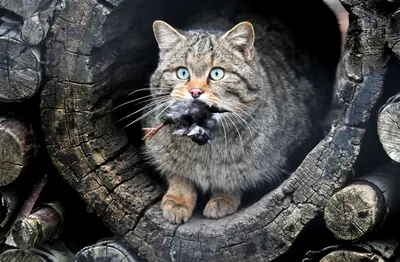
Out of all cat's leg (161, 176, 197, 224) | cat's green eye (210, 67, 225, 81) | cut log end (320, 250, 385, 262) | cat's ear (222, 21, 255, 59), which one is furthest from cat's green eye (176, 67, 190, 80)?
cut log end (320, 250, 385, 262)

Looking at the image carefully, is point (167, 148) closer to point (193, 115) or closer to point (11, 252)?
point (193, 115)

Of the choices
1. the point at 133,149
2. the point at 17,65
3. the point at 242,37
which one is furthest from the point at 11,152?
the point at 242,37

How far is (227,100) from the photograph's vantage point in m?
3.07

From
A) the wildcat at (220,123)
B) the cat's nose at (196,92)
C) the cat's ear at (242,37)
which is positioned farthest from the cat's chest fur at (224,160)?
the cat's ear at (242,37)

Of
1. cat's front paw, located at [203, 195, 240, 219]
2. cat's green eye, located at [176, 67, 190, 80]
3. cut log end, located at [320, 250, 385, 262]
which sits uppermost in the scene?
cat's green eye, located at [176, 67, 190, 80]

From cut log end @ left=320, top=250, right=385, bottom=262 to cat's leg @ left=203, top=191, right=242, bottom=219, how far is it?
598 mm

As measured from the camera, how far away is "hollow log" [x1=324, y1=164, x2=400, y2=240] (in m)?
2.53

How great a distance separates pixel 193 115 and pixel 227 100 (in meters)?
0.24

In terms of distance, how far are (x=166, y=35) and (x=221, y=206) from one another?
85cm

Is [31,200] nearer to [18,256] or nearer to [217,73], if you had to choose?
[18,256]

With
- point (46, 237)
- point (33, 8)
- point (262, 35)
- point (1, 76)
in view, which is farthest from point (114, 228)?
point (262, 35)

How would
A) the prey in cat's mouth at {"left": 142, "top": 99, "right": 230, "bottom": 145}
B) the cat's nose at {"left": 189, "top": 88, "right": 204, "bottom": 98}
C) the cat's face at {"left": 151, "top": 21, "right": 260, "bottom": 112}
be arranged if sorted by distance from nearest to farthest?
the prey in cat's mouth at {"left": 142, "top": 99, "right": 230, "bottom": 145} → the cat's nose at {"left": 189, "top": 88, "right": 204, "bottom": 98} → the cat's face at {"left": 151, "top": 21, "right": 260, "bottom": 112}

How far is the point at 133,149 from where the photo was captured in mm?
3359

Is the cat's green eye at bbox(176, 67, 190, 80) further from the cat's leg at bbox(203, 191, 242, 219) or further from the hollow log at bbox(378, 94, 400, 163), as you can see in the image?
the hollow log at bbox(378, 94, 400, 163)
